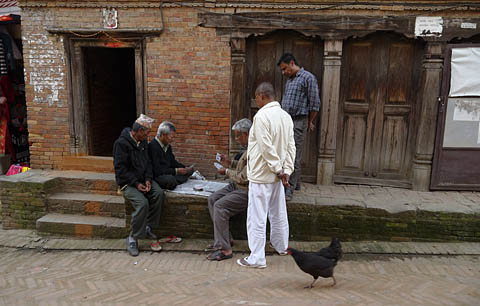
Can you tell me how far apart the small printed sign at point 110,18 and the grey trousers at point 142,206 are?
2.95 meters

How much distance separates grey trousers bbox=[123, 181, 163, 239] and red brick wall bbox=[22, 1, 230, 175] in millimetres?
1474

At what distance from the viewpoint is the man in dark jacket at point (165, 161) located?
5.19 metres

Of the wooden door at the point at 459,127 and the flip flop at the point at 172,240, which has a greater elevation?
the wooden door at the point at 459,127

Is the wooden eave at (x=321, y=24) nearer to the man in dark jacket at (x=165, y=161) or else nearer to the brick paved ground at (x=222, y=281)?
the man in dark jacket at (x=165, y=161)

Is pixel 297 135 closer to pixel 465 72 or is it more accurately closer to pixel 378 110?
pixel 378 110

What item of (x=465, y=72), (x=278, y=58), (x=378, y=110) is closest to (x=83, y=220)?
(x=278, y=58)

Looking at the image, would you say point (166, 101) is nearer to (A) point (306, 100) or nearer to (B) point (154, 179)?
(B) point (154, 179)

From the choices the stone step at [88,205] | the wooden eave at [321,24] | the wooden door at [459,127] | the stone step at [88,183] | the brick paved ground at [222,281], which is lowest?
the brick paved ground at [222,281]

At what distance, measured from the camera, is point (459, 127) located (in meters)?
6.00

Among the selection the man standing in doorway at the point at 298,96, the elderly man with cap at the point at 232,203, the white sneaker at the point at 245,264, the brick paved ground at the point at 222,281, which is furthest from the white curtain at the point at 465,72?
the white sneaker at the point at 245,264

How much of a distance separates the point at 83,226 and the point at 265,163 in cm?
328

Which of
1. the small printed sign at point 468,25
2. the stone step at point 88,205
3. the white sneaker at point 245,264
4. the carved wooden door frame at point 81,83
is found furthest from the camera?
the carved wooden door frame at point 81,83

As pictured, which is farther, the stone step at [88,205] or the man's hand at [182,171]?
the stone step at [88,205]

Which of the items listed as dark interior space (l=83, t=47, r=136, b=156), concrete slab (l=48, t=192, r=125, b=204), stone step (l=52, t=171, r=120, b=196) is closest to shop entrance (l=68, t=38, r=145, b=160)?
dark interior space (l=83, t=47, r=136, b=156)
